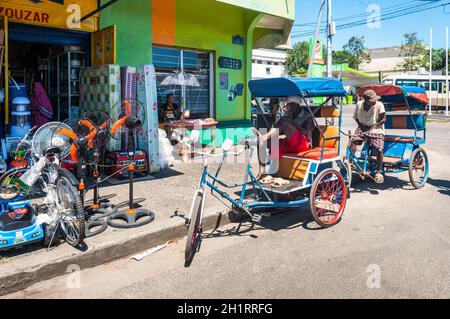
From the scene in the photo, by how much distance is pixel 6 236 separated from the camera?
4.09m

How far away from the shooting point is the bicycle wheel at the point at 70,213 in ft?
13.9

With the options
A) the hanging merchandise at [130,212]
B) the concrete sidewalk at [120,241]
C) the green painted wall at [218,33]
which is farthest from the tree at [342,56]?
the hanging merchandise at [130,212]

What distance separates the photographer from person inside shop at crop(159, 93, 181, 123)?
34.8ft

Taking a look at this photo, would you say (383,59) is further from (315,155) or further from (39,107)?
(315,155)

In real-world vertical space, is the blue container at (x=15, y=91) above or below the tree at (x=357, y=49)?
below

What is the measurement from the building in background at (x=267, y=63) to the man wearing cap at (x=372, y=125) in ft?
144

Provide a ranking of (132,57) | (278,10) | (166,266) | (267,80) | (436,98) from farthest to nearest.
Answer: (436,98) < (278,10) < (132,57) < (267,80) < (166,266)

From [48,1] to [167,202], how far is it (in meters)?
4.69

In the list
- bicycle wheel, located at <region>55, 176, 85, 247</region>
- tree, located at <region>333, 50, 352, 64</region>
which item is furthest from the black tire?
tree, located at <region>333, 50, 352, 64</region>

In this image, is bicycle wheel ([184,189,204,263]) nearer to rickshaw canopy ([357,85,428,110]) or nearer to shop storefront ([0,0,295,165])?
shop storefront ([0,0,295,165])

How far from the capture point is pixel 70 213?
439 centimetres

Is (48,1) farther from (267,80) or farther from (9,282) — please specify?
(9,282)

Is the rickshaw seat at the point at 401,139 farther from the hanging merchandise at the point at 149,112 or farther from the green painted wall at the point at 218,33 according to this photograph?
the green painted wall at the point at 218,33

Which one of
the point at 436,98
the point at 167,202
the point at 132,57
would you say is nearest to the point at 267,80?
the point at 167,202
